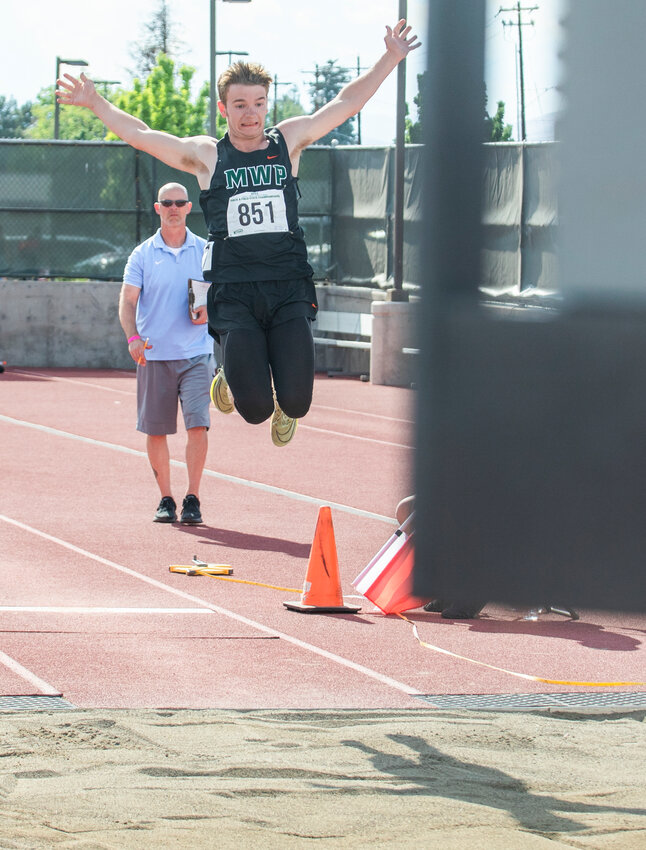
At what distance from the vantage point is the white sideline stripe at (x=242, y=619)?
6582 millimetres

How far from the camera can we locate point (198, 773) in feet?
16.8

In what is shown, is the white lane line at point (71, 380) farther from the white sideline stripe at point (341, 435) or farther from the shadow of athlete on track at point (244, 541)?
the shadow of athlete on track at point (244, 541)

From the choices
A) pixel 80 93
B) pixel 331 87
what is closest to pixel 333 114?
pixel 80 93

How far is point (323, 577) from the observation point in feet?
25.8

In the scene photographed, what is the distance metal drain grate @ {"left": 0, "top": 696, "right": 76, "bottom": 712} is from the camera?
589 centimetres

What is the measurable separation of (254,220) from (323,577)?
7.71 feet

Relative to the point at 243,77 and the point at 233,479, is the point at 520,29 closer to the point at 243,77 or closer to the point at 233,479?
the point at 243,77

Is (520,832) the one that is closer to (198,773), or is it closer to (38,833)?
(198,773)

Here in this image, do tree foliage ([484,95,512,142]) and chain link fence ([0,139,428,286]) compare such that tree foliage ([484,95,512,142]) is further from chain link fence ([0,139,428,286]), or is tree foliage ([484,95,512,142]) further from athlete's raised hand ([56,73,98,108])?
chain link fence ([0,139,428,286])

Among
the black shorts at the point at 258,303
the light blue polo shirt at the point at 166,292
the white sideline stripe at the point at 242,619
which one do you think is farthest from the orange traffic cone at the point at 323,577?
the light blue polo shirt at the point at 166,292

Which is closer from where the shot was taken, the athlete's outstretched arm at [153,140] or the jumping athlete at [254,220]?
the jumping athlete at [254,220]

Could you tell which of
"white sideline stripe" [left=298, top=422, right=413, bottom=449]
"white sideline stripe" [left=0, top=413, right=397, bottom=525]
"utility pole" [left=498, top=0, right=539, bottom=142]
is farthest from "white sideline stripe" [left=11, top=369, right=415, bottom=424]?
"utility pole" [left=498, top=0, right=539, bottom=142]

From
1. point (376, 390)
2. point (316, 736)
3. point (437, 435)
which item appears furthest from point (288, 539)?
point (376, 390)

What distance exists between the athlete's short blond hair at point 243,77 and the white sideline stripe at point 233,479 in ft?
15.8
